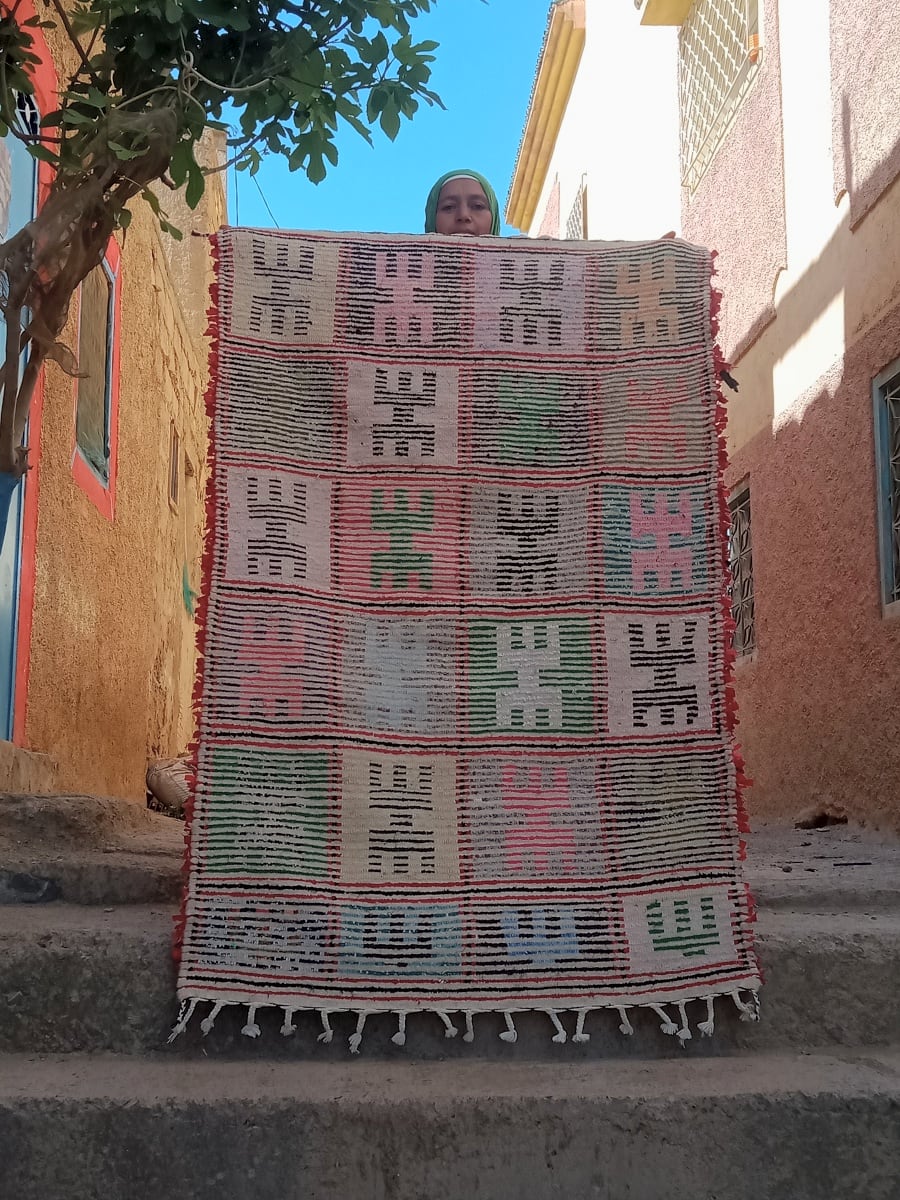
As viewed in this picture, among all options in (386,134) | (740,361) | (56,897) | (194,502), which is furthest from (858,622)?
(194,502)

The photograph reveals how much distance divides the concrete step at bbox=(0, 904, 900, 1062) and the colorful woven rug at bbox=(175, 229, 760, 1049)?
0.04 m

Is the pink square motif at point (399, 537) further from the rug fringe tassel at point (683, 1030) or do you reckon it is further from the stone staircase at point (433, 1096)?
the rug fringe tassel at point (683, 1030)

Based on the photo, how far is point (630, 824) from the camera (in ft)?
7.13

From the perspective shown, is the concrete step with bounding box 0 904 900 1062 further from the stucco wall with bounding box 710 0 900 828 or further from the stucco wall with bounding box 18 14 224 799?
the stucco wall with bounding box 710 0 900 828

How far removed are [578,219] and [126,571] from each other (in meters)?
6.76

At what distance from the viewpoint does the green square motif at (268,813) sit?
206cm

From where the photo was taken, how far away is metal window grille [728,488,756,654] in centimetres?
556

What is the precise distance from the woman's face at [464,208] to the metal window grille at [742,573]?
2.77 meters

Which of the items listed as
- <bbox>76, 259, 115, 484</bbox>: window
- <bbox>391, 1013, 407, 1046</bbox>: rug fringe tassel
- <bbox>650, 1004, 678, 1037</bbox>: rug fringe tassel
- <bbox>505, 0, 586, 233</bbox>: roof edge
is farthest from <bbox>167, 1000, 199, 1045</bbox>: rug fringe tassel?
<bbox>505, 0, 586, 233</bbox>: roof edge

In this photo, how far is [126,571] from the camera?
4.83 meters

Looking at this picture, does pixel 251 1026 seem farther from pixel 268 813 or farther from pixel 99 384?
pixel 99 384

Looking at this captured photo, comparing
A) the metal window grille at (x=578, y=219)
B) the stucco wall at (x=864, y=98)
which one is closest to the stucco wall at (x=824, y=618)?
the stucco wall at (x=864, y=98)

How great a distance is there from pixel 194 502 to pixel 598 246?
18.5 ft

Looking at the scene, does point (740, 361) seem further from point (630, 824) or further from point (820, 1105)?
point (820, 1105)
